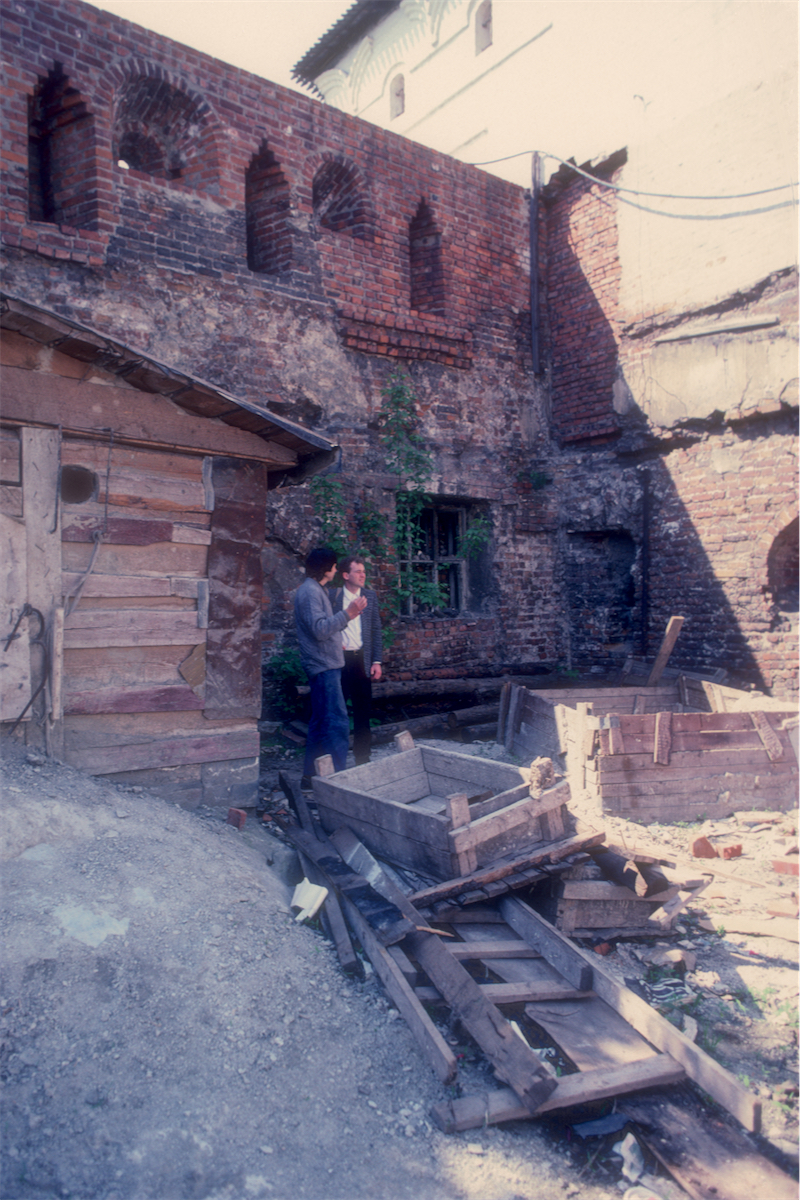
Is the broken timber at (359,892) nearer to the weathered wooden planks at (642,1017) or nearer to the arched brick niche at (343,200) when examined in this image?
the weathered wooden planks at (642,1017)

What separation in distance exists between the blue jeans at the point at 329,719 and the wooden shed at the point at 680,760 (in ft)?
6.19

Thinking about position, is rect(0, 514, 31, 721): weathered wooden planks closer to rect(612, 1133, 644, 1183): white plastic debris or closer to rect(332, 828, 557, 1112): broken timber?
rect(332, 828, 557, 1112): broken timber

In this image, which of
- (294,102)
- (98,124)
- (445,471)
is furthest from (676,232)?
(98,124)

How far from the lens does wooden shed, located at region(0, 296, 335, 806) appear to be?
4.38m

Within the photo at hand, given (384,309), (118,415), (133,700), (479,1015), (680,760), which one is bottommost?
(479,1015)

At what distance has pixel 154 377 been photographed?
4684 millimetres

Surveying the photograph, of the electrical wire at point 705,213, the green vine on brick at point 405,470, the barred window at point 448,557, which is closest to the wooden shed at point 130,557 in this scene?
the green vine on brick at point 405,470

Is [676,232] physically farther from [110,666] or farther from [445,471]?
[110,666]

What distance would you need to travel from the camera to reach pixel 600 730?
5.75 meters

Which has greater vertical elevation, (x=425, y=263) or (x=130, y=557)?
(x=425, y=263)

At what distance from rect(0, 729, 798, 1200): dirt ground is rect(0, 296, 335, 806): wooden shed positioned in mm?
496

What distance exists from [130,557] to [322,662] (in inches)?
63.5

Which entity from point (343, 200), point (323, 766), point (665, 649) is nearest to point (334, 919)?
point (323, 766)

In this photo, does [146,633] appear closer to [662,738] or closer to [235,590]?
[235,590]
